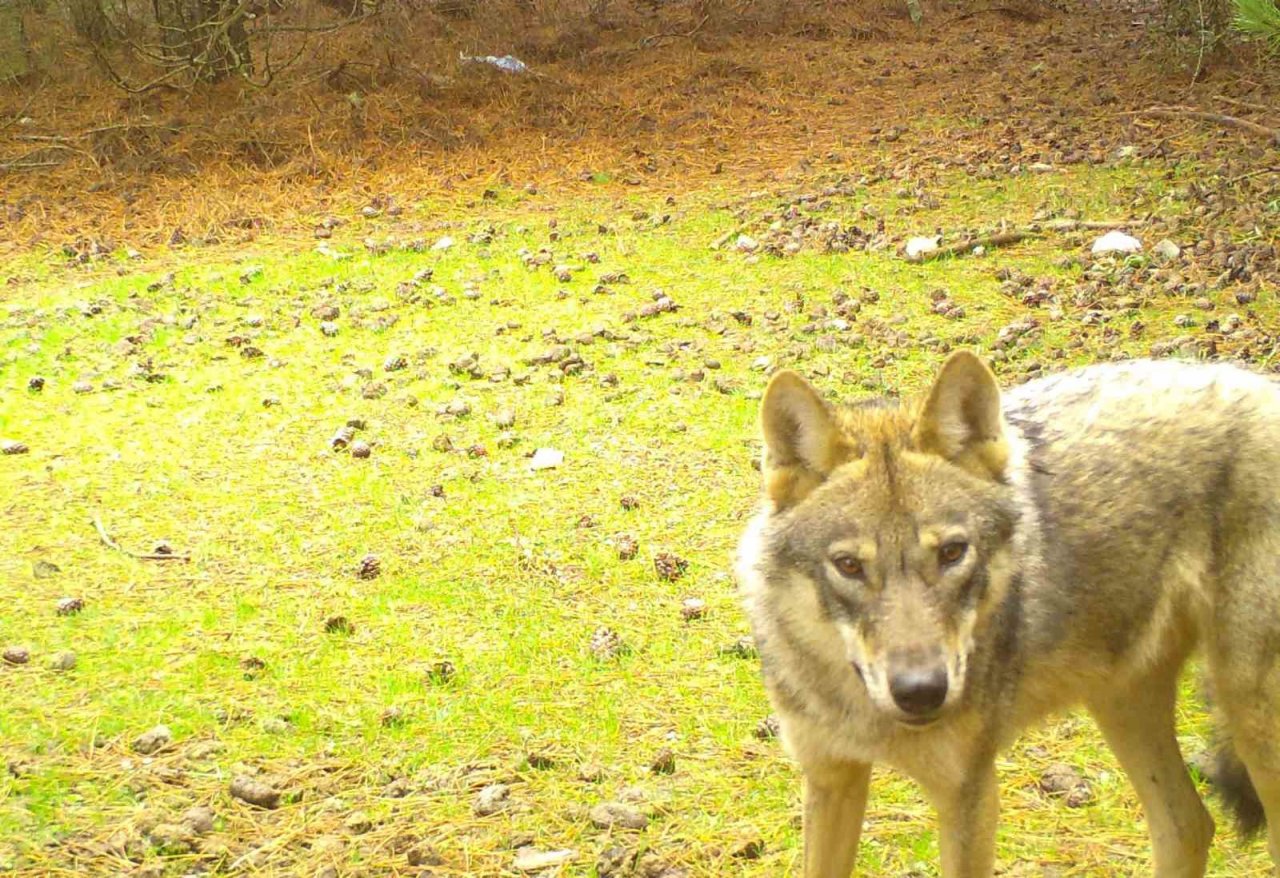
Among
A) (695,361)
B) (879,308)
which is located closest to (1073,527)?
(695,361)

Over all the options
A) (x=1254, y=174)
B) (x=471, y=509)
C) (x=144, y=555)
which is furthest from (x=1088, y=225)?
(x=144, y=555)

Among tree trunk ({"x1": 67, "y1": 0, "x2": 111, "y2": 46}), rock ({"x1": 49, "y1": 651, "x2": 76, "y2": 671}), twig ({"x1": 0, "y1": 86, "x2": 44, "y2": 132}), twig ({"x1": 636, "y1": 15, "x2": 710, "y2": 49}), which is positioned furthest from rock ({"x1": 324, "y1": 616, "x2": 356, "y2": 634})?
twig ({"x1": 636, "y1": 15, "x2": 710, "y2": 49})

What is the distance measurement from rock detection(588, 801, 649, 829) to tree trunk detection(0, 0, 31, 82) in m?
14.4

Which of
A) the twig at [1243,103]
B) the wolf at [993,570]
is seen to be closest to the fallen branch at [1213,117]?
the twig at [1243,103]

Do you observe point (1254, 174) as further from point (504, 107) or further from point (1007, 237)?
point (504, 107)

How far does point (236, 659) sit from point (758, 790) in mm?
2457

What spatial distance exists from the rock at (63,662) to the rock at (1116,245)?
25.0ft

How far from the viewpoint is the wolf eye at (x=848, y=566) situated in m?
3.28

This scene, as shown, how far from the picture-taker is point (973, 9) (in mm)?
18484

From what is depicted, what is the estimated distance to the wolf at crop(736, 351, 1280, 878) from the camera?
10.9 feet

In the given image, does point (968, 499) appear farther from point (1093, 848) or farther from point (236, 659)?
point (236, 659)

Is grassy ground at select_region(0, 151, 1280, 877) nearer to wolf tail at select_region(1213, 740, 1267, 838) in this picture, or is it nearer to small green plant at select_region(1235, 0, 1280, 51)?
wolf tail at select_region(1213, 740, 1267, 838)

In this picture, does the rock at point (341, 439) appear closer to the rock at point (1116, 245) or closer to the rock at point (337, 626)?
the rock at point (337, 626)

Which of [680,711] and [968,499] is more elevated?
[968,499]
